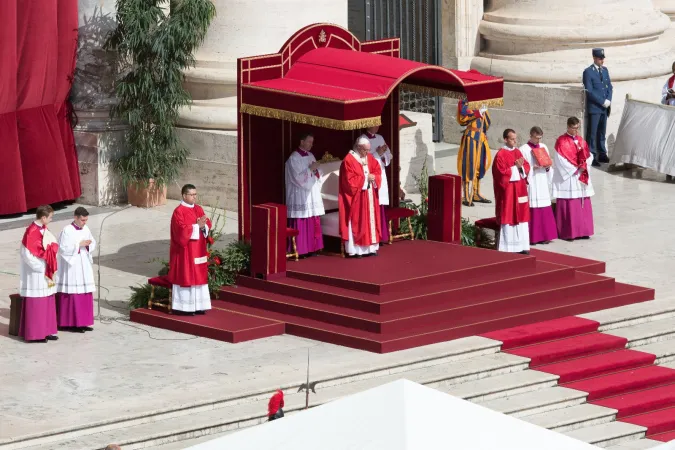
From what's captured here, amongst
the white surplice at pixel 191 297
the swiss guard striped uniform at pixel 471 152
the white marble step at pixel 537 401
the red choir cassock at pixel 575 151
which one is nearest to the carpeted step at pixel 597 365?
the white marble step at pixel 537 401

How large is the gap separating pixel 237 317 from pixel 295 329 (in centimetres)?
68

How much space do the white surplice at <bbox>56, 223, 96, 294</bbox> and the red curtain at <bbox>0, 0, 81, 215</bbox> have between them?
5.01 meters

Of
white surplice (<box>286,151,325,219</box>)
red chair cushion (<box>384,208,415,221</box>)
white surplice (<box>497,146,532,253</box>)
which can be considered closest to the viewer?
white surplice (<box>286,151,325,219</box>)

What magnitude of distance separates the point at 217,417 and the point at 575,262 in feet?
20.5

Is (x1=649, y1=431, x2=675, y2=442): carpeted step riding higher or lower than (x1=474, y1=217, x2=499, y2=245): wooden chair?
lower

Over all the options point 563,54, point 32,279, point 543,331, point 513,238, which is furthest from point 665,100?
point 32,279

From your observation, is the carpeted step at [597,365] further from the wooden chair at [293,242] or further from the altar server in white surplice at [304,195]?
the altar server in white surplice at [304,195]

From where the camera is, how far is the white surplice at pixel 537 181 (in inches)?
869

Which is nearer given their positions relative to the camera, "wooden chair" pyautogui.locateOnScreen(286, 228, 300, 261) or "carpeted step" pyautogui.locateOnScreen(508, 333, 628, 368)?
"carpeted step" pyautogui.locateOnScreen(508, 333, 628, 368)

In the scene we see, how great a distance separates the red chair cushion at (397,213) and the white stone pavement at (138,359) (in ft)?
7.33

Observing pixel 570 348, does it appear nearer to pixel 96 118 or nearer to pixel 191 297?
pixel 191 297

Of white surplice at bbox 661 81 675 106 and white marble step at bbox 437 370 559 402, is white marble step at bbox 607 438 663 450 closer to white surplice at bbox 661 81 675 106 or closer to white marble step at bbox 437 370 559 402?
white marble step at bbox 437 370 559 402

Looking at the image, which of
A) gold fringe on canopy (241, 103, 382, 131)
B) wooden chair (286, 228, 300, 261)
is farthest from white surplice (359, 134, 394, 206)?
wooden chair (286, 228, 300, 261)

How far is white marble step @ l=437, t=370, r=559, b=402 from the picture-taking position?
57.0ft
